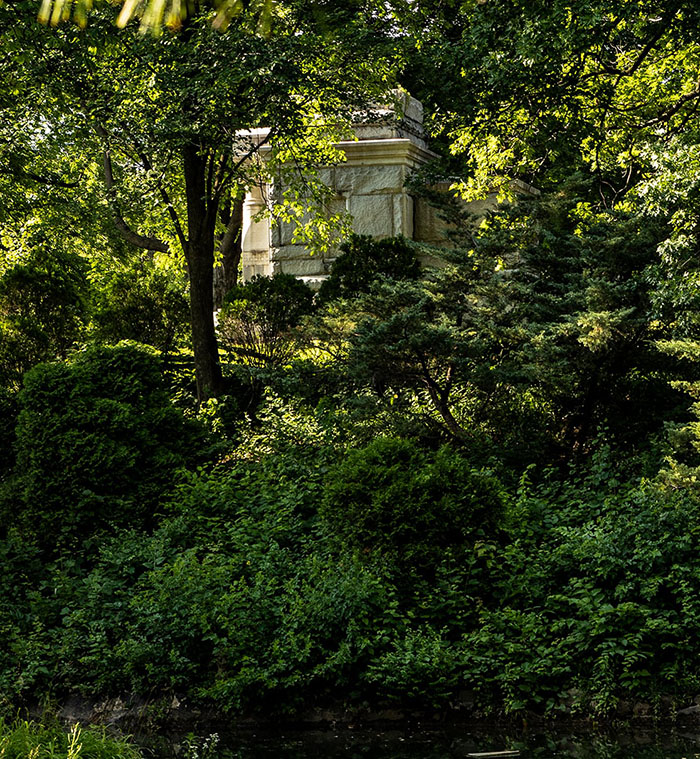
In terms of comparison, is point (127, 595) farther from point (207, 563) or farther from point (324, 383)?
point (324, 383)

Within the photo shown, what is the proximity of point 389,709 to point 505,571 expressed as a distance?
3.84 feet

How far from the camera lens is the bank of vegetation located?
564cm

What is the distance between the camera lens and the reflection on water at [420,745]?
4.75 m

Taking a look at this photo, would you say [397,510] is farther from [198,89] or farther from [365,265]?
[365,265]

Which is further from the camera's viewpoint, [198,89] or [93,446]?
[198,89]

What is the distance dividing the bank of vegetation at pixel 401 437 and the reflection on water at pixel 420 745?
0.24 metres

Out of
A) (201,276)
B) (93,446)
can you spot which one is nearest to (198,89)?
(201,276)

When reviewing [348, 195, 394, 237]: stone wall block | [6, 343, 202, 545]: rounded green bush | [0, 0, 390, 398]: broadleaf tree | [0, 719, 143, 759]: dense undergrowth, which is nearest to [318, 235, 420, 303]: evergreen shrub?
[0, 0, 390, 398]: broadleaf tree

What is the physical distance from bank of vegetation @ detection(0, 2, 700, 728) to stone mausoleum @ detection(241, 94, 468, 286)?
0.58m

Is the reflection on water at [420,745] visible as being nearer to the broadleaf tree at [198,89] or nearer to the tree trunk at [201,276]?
the broadleaf tree at [198,89]

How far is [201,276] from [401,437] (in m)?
3.41

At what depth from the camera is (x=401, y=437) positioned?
7875 mm

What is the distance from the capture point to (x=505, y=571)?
6152mm

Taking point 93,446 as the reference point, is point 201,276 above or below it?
above
